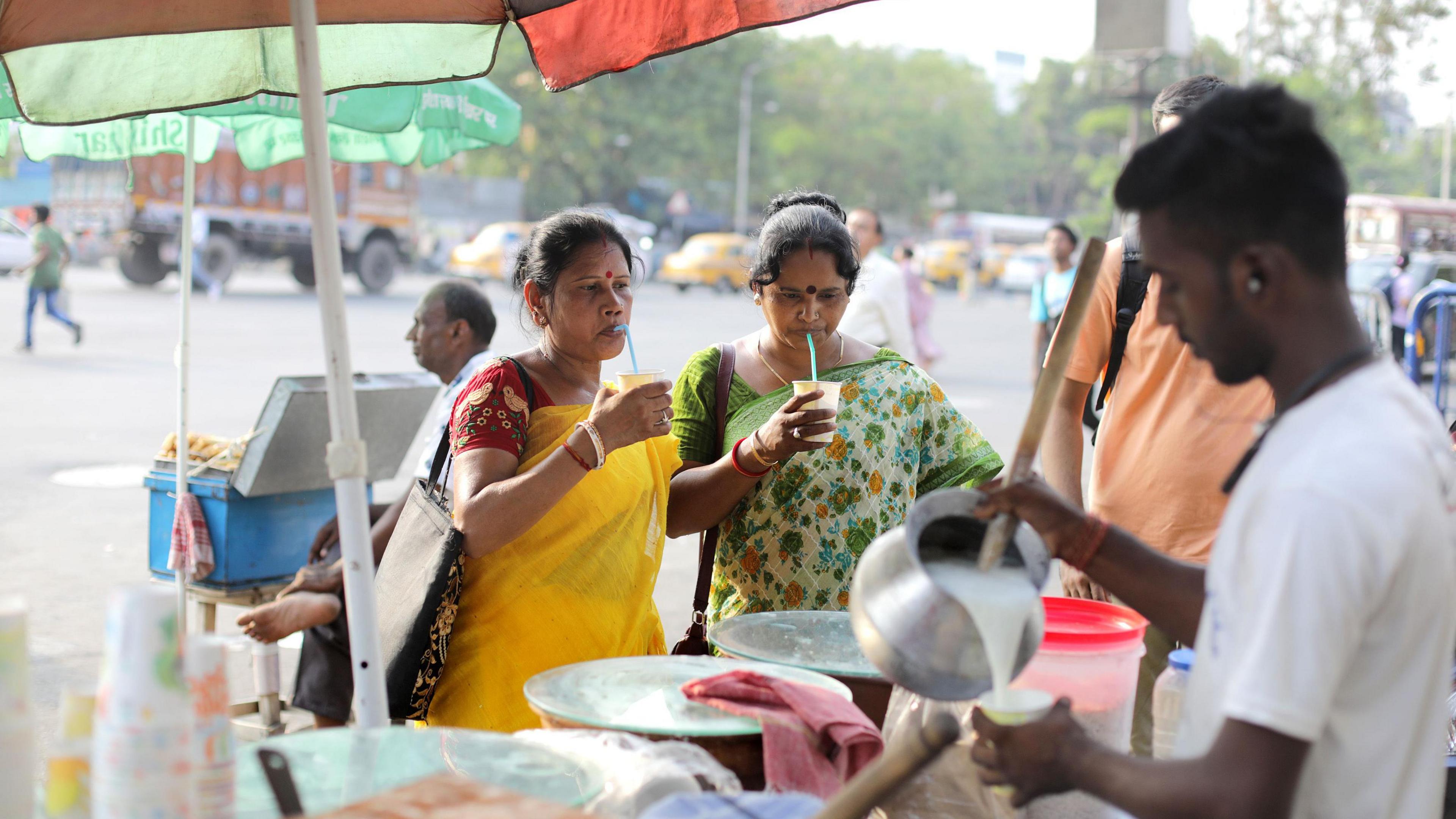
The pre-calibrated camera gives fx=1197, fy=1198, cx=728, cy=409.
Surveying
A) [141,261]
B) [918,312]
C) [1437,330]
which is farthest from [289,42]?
[141,261]

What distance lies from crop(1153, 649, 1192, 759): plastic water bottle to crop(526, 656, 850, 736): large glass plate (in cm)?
55

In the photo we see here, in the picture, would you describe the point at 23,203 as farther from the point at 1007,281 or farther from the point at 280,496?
the point at 280,496

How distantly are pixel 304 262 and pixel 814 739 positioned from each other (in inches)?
944

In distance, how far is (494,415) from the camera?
2.53 meters

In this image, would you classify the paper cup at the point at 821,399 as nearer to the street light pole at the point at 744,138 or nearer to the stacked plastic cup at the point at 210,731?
the stacked plastic cup at the point at 210,731

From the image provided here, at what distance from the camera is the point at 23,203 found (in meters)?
35.4

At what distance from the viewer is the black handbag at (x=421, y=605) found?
244 centimetres

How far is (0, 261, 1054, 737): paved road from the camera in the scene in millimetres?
5730

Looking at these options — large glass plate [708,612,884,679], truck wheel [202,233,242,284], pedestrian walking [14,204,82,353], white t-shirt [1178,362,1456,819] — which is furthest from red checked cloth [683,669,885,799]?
truck wheel [202,233,242,284]

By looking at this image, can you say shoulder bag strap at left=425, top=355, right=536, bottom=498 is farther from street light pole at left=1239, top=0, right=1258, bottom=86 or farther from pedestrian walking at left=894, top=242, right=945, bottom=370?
street light pole at left=1239, top=0, right=1258, bottom=86

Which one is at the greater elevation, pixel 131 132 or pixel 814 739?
pixel 131 132

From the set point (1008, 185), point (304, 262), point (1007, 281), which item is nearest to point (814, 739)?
point (304, 262)

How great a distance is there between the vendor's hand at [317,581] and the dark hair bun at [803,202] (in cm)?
192

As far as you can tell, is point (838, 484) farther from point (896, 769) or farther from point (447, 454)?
point (896, 769)
